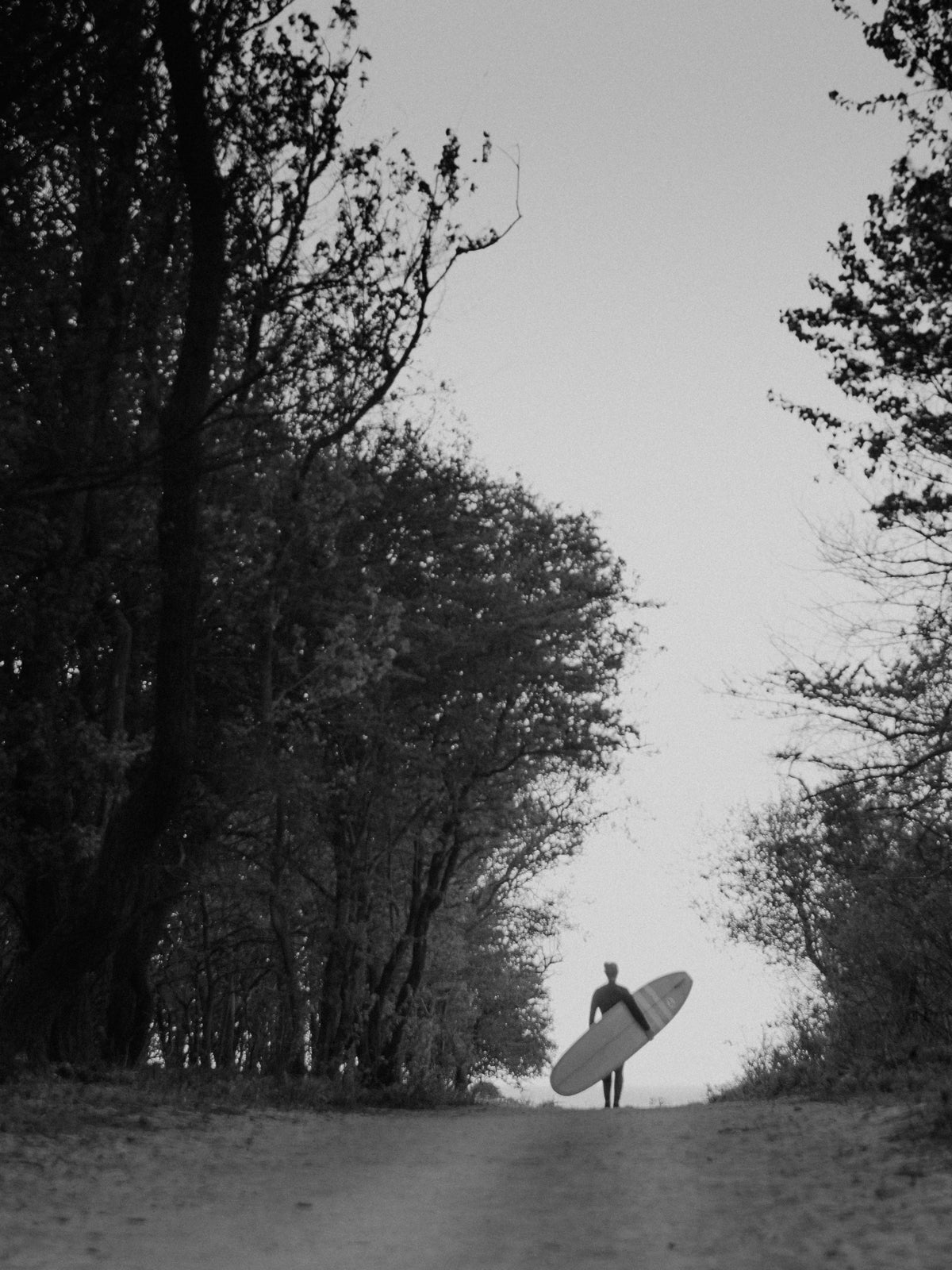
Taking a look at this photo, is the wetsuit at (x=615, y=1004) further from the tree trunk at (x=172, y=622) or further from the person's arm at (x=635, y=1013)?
the tree trunk at (x=172, y=622)

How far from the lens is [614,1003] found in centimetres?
2330

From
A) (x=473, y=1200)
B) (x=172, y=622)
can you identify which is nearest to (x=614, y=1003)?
(x=172, y=622)

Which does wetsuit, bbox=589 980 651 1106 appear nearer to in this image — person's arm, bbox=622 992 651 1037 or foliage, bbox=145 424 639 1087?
person's arm, bbox=622 992 651 1037

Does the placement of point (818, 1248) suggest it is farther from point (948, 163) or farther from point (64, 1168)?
point (948, 163)

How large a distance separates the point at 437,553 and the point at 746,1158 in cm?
1340

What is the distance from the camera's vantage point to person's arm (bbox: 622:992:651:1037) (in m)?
23.3

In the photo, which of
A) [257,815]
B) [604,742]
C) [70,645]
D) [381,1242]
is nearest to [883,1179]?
[381,1242]

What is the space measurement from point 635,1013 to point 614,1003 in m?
0.52

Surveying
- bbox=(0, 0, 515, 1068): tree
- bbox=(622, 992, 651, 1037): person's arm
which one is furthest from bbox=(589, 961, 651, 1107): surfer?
bbox=(0, 0, 515, 1068): tree

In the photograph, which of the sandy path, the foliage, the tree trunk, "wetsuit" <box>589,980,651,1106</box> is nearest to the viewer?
the sandy path

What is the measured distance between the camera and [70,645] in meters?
17.3

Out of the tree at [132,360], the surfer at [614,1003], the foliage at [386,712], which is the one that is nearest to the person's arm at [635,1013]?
the surfer at [614,1003]

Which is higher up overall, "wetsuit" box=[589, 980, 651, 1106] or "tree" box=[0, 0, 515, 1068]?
"tree" box=[0, 0, 515, 1068]

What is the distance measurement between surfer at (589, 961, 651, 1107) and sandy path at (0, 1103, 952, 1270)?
422 inches
